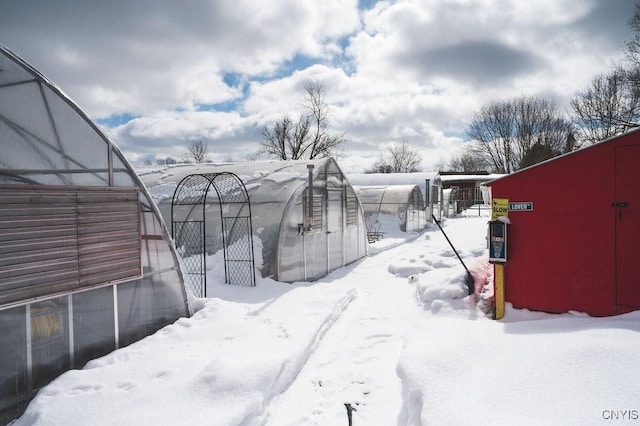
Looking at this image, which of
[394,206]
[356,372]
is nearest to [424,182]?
[394,206]

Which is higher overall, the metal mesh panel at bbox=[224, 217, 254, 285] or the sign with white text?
the sign with white text

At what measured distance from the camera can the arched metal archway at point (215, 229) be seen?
30.3 ft

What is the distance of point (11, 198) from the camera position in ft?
12.5

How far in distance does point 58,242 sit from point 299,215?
6153mm

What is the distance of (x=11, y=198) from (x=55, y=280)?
94cm

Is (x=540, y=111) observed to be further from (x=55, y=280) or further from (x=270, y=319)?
(x=55, y=280)

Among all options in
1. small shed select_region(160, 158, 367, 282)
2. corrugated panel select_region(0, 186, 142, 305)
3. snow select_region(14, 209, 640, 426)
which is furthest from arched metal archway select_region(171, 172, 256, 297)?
corrugated panel select_region(0, 186, 142, 305)

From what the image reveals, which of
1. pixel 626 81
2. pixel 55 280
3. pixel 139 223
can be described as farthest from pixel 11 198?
pixel 626 81

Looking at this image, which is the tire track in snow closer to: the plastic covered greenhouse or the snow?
the snow

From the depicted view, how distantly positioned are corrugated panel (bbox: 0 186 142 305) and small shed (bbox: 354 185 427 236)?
15491 mm

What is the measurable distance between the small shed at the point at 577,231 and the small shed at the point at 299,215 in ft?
15.5

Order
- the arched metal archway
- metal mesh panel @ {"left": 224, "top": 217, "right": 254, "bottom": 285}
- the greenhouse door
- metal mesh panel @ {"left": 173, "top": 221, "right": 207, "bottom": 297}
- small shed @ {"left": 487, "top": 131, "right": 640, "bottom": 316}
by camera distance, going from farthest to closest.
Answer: the greenhouse door → metal mesh panel @ {"left": 173, "top": 221, "right": 207, "bottom": 297} → the arched metal archway → metal mesh panel @ {"left": 224, "top": 217, "right": 254, "bottom": 285} → small shed @ {"left": 487, "top": 131, "right": 640, "bottom": 316}

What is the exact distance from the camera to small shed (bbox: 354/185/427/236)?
68.2 feet

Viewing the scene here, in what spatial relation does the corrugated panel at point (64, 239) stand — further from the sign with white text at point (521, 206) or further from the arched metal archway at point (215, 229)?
the sign with white text at point (521, 206)
